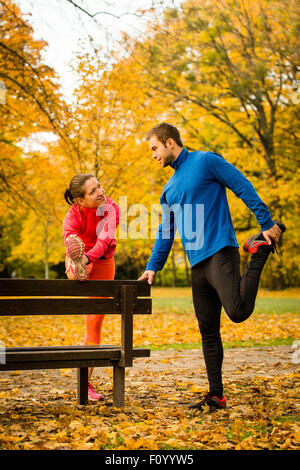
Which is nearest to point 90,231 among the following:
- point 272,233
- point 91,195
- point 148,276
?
point 91,195

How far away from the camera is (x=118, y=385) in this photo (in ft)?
13.0

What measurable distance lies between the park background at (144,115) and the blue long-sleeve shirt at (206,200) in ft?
4.15

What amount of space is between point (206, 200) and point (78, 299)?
1.20 m

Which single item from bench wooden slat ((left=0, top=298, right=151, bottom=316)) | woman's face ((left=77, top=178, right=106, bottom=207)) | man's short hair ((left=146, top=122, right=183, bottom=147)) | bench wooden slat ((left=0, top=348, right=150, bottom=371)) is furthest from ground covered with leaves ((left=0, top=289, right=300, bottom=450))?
man's short hair ((left=146, top=122, right=183, bottom=147))

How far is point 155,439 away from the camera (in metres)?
3.12

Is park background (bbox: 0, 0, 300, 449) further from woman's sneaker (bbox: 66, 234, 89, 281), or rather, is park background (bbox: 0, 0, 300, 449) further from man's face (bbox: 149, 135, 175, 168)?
man's face (bbox: 149, 135, 175, 168)

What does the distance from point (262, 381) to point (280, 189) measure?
1357 cm

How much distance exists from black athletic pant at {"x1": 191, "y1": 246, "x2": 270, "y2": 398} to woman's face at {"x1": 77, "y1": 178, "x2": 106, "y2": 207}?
965mm

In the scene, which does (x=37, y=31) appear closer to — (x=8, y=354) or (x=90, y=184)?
(x=90, y=184)

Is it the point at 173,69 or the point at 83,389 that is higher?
the point at 173,69

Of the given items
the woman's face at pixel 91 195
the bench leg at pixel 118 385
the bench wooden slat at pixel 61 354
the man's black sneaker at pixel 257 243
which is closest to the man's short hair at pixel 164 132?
the woman's face at pixel 91 195

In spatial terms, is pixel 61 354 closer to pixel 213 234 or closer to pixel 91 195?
pixel 91 195

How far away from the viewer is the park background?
7.16 meters
